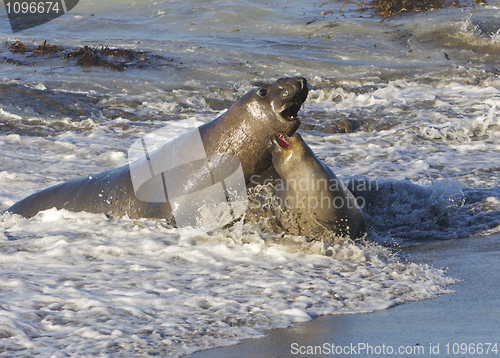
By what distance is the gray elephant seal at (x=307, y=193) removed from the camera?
14.0 ft

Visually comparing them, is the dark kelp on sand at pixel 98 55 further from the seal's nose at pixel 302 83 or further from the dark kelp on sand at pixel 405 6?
the seal's nose at pixel 302 83

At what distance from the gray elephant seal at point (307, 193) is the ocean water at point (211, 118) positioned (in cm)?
16

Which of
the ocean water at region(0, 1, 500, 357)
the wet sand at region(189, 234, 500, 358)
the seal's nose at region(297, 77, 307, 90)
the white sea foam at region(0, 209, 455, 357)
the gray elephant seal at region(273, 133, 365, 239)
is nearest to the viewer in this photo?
the wet sand at region(189, 234, 500, 358)

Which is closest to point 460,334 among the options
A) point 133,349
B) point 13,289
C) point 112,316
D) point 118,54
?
point 133,349

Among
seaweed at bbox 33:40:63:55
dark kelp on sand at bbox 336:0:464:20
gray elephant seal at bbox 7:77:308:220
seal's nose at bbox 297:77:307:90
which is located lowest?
gray elephant seal at bbox 7:77:308:220

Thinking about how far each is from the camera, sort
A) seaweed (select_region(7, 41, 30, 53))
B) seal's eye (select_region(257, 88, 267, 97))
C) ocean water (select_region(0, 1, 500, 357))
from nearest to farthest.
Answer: ocean water (select_region(0, 1, 500, 357)), seal's eye (select_region(257, 88, 267, 97)), seaweed (select_region(7, 41, 30, 53))

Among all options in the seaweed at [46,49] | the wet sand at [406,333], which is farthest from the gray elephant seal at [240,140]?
the seaweed at [46,49]

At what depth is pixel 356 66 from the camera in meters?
15.0

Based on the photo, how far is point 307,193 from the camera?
14.1 feet

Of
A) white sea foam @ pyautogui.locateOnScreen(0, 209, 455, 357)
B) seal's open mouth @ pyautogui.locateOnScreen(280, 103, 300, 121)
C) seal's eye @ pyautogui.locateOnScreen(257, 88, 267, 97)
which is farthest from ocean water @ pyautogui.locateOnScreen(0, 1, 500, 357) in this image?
seal's eye @ pyautogui.locateOnScreen(257, 88, 267, 97)

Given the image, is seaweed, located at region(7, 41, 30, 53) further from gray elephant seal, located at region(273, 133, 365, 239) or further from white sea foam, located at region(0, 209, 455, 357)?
gray elephant seal, located at region(273, 133, 365, 239)

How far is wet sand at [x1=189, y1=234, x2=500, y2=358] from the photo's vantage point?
8.03ft

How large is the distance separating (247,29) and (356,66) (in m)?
6.74

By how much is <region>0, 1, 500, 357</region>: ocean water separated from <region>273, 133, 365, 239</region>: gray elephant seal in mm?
161
